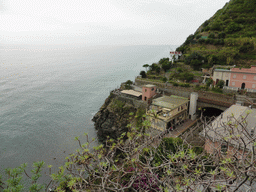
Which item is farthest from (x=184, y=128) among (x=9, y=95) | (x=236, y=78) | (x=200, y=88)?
(x=9, y=95)

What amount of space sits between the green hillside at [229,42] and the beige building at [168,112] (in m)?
16.2

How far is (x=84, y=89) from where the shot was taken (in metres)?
62.7

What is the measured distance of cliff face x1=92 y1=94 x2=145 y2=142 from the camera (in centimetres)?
3284

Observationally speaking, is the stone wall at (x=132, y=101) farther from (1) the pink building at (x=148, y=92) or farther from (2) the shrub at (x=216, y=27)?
(2) the shrub at (x=216, y=27)

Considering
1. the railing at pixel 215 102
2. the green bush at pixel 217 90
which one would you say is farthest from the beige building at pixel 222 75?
the railing at pixel 215 102

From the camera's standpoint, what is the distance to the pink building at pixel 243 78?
26531mm

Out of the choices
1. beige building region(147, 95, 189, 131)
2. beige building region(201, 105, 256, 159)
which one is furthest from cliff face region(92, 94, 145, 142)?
beige building region(201, 105, 256, 159)

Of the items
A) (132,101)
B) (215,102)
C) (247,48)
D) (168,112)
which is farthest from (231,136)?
(247,48)

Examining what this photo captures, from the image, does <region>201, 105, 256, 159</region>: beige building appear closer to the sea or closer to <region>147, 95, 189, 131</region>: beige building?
<region>147, 95, 189, 131</region>: beige building

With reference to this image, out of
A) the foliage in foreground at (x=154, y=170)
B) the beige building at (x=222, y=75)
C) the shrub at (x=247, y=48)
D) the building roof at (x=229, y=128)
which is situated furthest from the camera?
the shrub at (x=247, y=48)

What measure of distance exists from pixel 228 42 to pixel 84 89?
48.4 m

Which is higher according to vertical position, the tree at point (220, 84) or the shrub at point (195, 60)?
the shrub at point (195, 60)

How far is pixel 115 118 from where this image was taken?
34.4m

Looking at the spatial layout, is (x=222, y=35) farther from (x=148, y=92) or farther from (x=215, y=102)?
(x=148, y=92)
